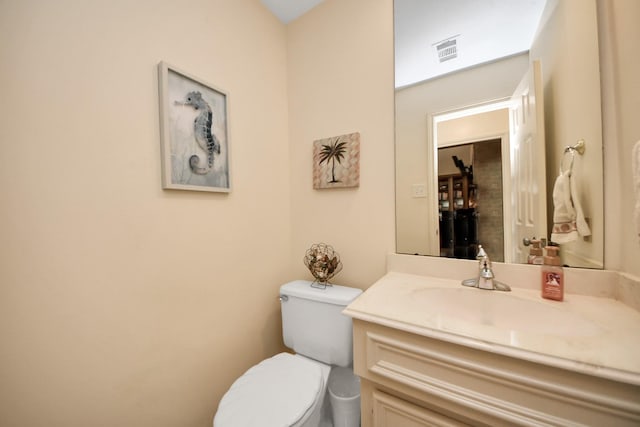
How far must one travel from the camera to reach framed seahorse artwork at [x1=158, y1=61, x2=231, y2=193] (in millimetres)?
927

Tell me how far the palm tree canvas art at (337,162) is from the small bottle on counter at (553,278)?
2.78 feet

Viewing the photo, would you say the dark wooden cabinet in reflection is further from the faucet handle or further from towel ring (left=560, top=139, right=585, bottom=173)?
towel ring (left=560, top=139, right=585, bottom=173)

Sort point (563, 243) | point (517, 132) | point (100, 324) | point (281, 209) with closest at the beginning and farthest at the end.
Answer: point (100, 324), point (563, 243), point (517, 132), point (281, 209)

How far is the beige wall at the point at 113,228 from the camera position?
656 millimetres

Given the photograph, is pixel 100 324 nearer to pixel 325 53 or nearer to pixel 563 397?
pixel 563 397

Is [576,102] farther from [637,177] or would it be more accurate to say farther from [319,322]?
[319,322]

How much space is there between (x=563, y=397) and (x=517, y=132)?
956 mm

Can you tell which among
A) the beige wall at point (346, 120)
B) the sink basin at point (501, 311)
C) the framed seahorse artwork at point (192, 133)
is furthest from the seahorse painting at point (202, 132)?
the sink basin at point (501, 311)

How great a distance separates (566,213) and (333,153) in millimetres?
1047

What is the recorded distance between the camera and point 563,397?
51cm

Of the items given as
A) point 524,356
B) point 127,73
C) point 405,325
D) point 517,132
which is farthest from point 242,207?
point 517,132

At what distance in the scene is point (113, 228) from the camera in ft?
2.66

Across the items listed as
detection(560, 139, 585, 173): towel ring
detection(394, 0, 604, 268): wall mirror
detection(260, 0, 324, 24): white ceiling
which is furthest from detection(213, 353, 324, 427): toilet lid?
detection(260, 0, 324, 24): white ceiling

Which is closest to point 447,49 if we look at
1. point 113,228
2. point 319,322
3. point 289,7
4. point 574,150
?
point 574,150
